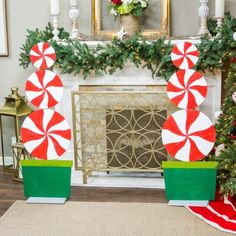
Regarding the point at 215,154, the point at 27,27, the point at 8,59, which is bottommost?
the point at 215,154

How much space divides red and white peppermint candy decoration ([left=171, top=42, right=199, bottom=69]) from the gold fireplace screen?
369mm

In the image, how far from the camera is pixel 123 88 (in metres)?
3.91

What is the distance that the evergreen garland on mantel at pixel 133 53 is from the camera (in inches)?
141

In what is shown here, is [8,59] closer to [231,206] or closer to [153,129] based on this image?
[153,129]

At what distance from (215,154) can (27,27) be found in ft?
6.60

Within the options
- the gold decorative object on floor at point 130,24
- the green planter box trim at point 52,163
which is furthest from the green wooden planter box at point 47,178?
the gold decorative object on floor at point 130,24

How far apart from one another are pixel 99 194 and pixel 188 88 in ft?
3.64

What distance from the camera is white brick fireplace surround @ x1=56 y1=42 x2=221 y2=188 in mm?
3836

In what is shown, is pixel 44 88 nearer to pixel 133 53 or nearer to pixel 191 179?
pixel 133 53

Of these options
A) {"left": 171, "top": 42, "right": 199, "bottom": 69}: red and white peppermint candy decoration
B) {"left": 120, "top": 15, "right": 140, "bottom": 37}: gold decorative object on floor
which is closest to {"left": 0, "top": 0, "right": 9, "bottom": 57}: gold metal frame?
{"left": 120, "top": 15, "right": 140, "bottom": 37}: gold decorative object on floor

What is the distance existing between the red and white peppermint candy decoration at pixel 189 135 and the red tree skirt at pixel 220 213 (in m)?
0.36

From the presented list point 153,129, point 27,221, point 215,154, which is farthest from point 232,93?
point 27,221

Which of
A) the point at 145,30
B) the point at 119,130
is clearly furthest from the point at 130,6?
the point at 119,130

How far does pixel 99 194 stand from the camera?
371 centimetres
